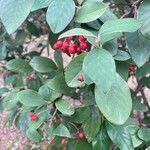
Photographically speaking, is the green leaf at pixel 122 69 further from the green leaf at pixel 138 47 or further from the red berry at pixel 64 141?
the red berry at pixel 64 141

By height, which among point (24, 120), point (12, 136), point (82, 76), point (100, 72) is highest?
point (100, 72)

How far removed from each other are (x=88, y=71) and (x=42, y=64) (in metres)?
0.45

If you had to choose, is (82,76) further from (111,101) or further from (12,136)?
(12,136)

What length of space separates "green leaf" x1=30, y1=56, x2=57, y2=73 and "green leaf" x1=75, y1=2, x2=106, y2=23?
0.30 metres

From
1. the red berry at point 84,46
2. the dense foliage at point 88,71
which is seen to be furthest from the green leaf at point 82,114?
the red berry at point 84,46

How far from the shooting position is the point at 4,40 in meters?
1.73

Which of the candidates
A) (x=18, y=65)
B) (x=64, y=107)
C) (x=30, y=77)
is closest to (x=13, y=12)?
(x=64, y=107)

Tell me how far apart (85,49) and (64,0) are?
0.15 meters

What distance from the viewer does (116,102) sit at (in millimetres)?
782

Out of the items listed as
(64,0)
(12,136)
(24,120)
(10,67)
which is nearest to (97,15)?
(64,0)

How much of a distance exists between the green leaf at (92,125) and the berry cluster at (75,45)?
0.18 m

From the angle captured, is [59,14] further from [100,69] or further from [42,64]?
[42,64]

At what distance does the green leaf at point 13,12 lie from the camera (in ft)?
2.42

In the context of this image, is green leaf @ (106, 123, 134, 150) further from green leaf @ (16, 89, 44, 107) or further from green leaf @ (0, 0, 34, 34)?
green leaf @ (0, 0, 34, 34)
